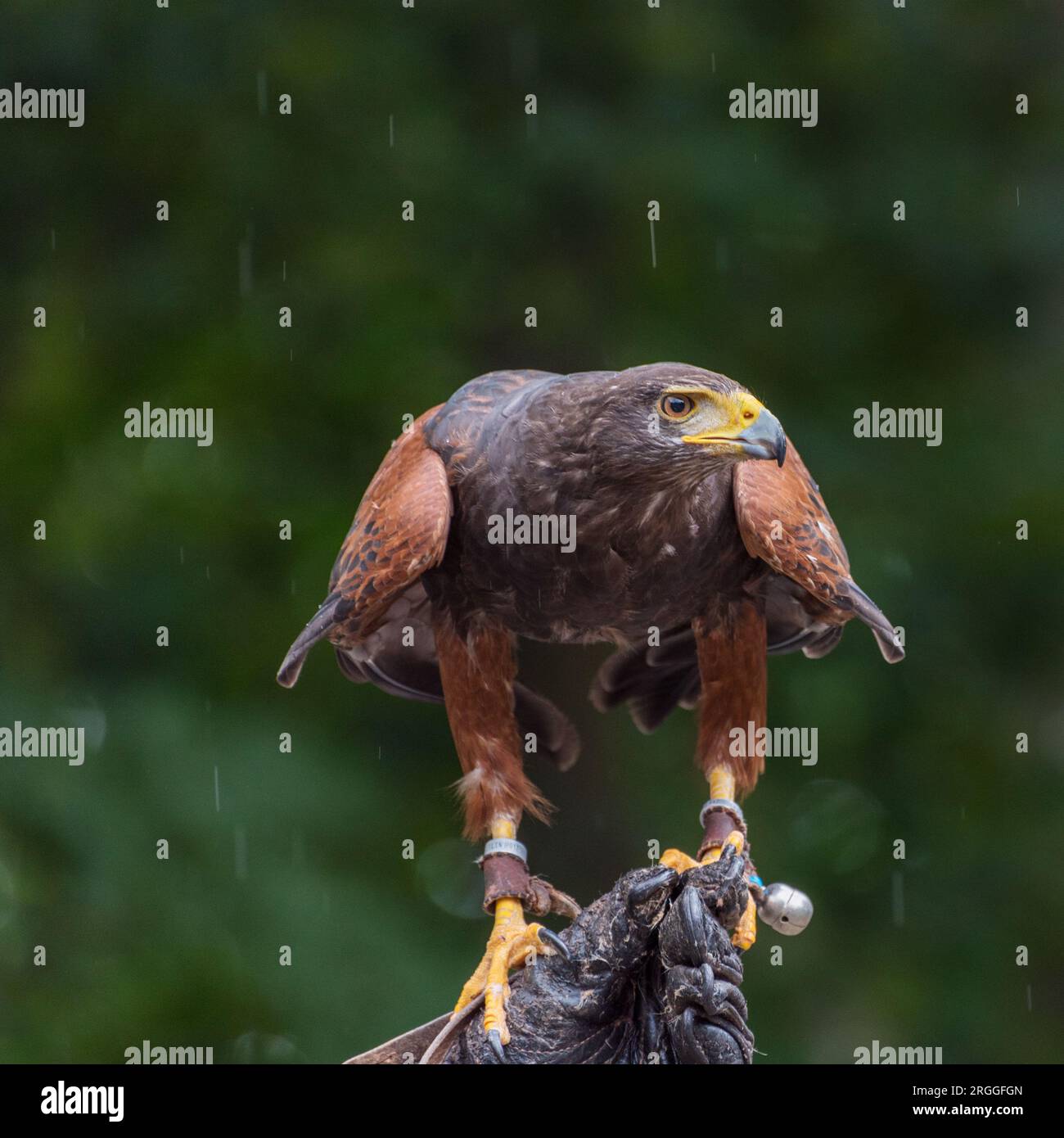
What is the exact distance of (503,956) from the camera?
17.6 feet

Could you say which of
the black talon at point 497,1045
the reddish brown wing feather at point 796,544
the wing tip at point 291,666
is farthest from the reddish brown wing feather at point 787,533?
the black talon at point 497,1045

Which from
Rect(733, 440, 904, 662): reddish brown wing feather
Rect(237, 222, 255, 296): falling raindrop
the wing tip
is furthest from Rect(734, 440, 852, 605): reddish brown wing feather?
Rect(237, 222, 255, 296): falling raindrop

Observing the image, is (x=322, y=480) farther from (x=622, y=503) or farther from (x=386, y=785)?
(x=622, y=503)

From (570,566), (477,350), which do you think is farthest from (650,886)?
(477,350)

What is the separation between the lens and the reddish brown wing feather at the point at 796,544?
5.44 meters

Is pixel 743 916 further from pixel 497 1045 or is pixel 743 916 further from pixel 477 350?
pixel 477 350

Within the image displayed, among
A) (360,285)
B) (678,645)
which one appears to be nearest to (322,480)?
(360,285)

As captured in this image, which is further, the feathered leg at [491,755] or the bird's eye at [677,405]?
the feathered leg at [491,755]

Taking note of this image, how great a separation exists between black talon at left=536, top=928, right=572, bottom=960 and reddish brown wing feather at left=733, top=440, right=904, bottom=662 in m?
1.27

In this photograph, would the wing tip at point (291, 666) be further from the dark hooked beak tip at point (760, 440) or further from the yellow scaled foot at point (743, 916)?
the dark hooked beak tip at point (760, 440)

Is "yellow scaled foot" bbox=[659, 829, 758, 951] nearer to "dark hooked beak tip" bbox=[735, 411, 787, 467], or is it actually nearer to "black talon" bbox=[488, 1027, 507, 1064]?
"black talon" bbox=[488, 1027, 507, 1064]

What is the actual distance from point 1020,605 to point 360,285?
4075 mm

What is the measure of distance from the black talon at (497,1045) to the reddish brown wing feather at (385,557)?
3.89 feet

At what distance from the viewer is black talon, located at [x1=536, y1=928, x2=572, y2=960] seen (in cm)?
509
